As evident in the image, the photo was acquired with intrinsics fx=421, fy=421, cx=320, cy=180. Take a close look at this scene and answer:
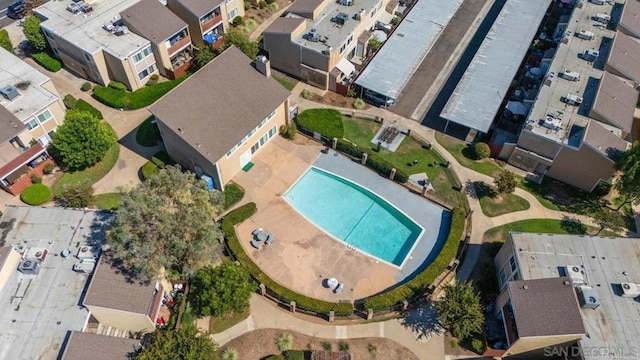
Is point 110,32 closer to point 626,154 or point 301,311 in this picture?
point 301,311

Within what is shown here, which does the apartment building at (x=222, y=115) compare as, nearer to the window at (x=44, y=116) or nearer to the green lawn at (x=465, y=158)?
the window at (x=44, y=116)

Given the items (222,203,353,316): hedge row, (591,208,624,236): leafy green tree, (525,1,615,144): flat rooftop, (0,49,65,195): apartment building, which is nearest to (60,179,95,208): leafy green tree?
(0,49,65,195): apartment building

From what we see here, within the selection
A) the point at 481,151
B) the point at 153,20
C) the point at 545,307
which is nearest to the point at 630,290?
the point at 545,307

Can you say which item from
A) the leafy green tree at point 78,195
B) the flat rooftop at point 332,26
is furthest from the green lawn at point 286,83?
the leafy green tree at point 78,195

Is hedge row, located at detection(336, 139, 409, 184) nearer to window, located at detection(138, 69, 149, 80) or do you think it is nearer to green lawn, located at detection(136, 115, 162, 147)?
green lawn, located at detection(136, 115, 162, 147)

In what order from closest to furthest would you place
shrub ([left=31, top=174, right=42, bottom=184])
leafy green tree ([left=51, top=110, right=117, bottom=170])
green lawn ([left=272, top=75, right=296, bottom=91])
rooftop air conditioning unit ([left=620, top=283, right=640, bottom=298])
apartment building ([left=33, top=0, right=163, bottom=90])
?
A: rooftop air conditioning unit ([left=620, top=283, right=640, bottom=298]) < leafy green tree ([left=51, top=110, right=117, bottom=170]) < shrub ([left=31, top=174, right=42, bottom=184]) < apartment building ([left=33, top=0, right=163, bottom=90]) < green lawn ([left=272, top=75, right=296, bottom=91])

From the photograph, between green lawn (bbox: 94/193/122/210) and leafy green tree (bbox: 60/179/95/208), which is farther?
green lawn (bbox: 94/193/122/210)
